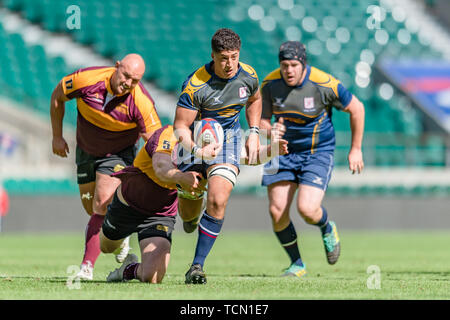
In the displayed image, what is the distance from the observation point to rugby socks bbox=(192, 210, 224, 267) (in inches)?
281

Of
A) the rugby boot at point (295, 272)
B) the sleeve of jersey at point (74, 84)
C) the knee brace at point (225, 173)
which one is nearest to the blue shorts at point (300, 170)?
the rugby boot at point (295, 272)

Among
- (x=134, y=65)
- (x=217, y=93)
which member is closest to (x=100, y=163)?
(x=134, y=65)

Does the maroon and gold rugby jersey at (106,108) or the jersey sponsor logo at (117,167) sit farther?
Result: the jersey sponsor logo at (117,167)

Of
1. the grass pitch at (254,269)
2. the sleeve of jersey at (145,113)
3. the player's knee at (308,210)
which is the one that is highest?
the sleeve of jersey at (145,113)

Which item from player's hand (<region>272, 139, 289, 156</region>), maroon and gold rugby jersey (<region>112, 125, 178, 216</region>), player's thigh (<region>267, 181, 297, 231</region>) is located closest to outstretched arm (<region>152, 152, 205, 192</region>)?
maroon and gold rugby jersey (<region>112, 125, 178, 216</region>)

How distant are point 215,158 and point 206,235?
72 cm

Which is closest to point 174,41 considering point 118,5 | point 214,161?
point 118,5

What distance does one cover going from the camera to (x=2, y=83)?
781 inches

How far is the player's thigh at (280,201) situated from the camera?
9.23 meters

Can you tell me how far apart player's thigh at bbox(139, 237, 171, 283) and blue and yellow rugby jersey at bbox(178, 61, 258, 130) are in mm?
1227

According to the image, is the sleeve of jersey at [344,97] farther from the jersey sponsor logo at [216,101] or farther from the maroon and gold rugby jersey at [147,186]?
the maroon and gold rugby jersey at [147,186]

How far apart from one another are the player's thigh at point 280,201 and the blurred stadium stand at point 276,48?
964 cm

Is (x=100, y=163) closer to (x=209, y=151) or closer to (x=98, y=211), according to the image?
(x=98, y=211)
